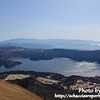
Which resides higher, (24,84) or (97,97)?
(97,97)

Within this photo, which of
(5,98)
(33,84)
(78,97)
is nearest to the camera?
(5,98)

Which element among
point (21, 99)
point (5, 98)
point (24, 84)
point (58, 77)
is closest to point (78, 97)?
point (21, 99)

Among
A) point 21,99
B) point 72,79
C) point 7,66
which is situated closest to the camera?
point 21,99

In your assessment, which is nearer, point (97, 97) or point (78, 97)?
point (97, 97)

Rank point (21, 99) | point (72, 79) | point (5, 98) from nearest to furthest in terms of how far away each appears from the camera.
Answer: point (5, 98), point (21, 99), point (72, 79)

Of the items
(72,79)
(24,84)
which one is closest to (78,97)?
(24,84)

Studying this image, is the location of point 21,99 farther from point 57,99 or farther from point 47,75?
point 47,75

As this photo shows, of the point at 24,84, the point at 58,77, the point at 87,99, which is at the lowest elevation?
the point at 58,77

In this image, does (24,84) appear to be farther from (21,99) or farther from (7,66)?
(7,66)

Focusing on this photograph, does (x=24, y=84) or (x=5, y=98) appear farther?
(x=24, y=84)
